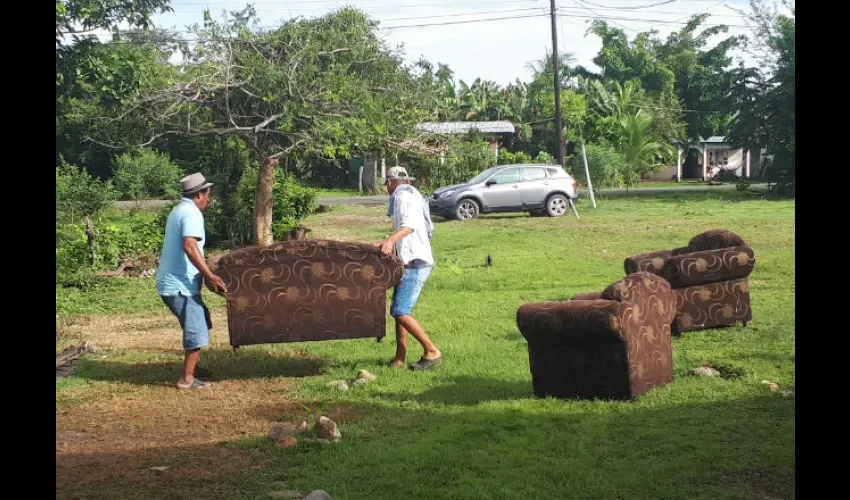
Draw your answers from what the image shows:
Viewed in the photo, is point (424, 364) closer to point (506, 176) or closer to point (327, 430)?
point (327, 430)

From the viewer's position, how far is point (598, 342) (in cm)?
735

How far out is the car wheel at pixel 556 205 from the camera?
2667 cm

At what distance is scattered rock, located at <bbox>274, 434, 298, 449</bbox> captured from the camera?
6.53 metres

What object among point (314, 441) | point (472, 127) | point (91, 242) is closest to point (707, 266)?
point (314, 441)

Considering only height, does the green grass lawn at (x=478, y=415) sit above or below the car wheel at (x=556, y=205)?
below

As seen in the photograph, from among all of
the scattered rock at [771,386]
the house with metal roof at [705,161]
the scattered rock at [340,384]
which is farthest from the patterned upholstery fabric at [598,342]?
the house with metal roof at [705,161]

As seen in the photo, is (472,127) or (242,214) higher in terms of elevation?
(472,127)

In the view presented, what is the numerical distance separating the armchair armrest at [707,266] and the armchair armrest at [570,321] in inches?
114

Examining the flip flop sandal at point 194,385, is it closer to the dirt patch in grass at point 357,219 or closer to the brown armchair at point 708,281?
the brown armchair at point 708,281

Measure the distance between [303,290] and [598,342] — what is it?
2.59 metres
